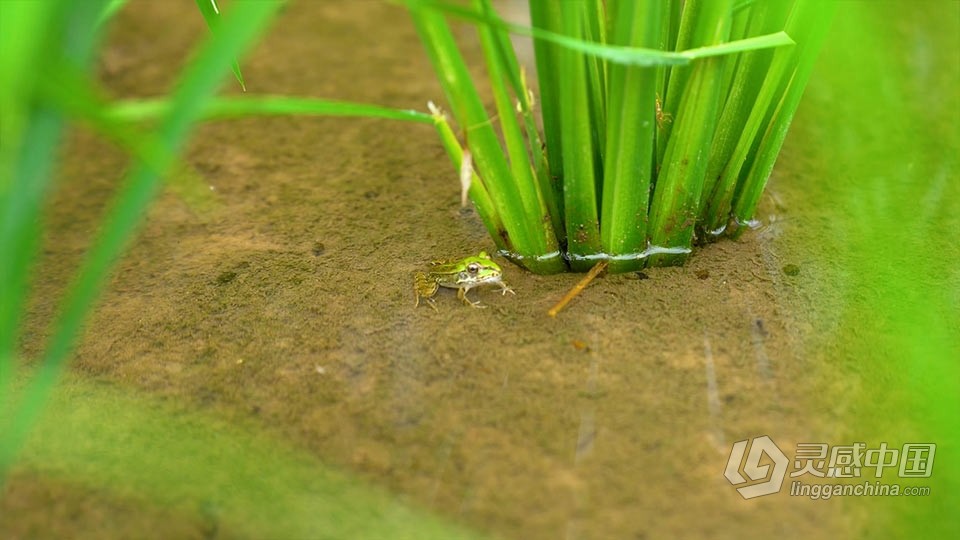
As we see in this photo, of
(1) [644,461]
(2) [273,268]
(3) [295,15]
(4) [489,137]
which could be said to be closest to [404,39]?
(3) [295,15]

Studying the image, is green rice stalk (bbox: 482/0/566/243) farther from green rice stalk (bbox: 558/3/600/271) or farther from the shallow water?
the shallow water

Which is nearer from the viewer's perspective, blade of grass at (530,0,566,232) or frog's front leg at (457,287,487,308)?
blade of grass at (530,0,566,232)

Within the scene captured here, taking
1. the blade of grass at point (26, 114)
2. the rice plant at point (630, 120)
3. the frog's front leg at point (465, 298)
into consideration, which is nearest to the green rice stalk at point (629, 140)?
the rice plant at point (630, 120)

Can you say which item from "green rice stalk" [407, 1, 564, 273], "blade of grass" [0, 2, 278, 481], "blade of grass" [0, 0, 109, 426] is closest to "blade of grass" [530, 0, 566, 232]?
"green rice stalk" [407, 1, 564, 273]

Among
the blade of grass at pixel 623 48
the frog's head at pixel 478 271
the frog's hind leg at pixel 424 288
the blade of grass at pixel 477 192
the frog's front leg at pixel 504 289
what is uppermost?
the blade of grass at pixel 623 48

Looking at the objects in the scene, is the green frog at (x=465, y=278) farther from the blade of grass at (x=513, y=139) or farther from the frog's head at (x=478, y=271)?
the blade of grass at (x=513, y=139)

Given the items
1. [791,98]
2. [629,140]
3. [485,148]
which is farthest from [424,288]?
[791,98]

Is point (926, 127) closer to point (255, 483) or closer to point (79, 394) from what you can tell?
point (255, 483)
